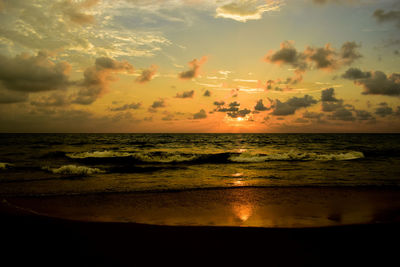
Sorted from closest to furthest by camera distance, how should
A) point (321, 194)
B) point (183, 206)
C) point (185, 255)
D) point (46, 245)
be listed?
1. point (185, 255)
2. point (46, 245)
3. point (183, 206)
4. point (321, 194)

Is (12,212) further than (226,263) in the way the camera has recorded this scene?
Yes

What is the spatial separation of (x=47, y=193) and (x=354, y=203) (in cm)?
1286

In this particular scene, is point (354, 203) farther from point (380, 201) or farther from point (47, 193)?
point (47, 193)

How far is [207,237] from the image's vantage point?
225 inches

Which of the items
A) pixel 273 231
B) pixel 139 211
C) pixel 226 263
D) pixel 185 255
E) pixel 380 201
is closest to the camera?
pixel 226 263

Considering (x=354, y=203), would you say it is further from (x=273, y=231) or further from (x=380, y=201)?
(x=273, y=231)

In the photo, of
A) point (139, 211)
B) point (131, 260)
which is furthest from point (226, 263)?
point (139, 211)

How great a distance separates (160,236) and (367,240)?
4.62 m

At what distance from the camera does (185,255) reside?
4.86 metres

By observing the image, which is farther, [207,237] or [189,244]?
[207,237]

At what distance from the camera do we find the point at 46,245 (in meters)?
5.18

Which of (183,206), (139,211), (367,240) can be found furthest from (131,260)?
(367,240)

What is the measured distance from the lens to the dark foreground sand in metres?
4.67

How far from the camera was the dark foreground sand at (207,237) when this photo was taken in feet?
15.3
